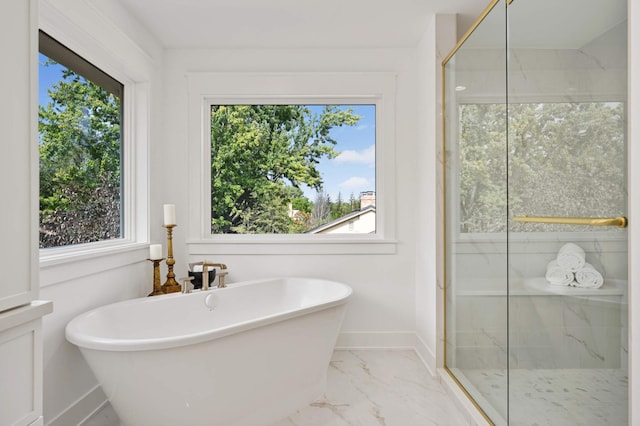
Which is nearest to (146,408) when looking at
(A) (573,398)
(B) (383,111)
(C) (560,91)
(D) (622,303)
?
(A) (573,398)

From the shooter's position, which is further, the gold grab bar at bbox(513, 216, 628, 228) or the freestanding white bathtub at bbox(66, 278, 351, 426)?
the freestanding white bathtub at bbox(66, 278, 351, 426)

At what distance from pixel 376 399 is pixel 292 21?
2460 mm

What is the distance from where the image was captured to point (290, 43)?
120 inches

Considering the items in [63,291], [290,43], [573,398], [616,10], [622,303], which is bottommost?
[573,398]

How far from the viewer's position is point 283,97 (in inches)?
125

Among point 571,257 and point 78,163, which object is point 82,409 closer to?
point 78,163

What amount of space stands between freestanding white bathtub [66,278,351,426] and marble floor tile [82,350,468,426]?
5.0 inches

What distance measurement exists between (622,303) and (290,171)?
8.28ft

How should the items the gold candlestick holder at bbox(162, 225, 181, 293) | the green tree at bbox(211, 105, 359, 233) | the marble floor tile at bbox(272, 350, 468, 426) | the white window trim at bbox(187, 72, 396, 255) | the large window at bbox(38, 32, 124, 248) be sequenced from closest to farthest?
the large window at bbox(38, 32, 124, 248) → the marble floor tile at bbox(272, 350, 468, 426) → the gold candlestick holder at bbox(162, 225, 181, 293) → the white window trim at bbox(187, 72, 396, 255) → the green tree at bbox(211, 105, 359, 233)

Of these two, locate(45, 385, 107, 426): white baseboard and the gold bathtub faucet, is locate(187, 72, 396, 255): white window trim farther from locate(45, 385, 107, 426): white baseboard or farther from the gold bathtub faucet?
locate(45, 385, 107, 426): white baseboard

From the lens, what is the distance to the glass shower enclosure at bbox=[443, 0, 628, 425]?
1146mm

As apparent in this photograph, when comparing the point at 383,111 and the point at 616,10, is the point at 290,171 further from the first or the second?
the point at 616,10

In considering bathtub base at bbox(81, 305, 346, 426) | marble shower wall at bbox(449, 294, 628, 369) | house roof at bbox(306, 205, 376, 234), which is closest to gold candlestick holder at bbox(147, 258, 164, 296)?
bathtub base at bbox(81, 305, 346, 426)

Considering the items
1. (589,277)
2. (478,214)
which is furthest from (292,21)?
(589,277)
